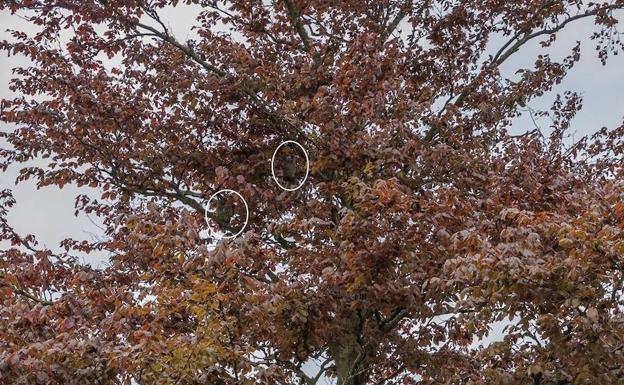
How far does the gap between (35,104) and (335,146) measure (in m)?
5.12

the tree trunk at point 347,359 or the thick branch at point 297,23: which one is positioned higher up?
the thick branch at point 297,23

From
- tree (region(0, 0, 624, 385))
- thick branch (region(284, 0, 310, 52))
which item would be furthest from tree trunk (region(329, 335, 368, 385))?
thick branch (region(284, 0, 310, 52))

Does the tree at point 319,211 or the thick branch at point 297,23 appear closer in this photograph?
the tree at point 319,211

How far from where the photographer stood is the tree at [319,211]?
20.4 feet

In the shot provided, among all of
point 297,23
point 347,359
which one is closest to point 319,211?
point 347,359

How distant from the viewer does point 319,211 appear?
9094 millimetres

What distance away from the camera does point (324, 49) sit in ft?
37.0

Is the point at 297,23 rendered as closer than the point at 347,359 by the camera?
No

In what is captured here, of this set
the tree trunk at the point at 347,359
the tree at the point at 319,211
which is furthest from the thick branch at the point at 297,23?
the tree trunk at the point at 347,359

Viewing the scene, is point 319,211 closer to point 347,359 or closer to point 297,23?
point 347,359

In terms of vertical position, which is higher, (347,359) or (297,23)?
(297,23)

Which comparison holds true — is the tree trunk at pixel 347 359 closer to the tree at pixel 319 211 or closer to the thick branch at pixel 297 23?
the tree at pixel 319 211

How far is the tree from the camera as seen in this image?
623cm

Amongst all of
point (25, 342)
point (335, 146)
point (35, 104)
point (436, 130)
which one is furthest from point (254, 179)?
point (25, 342)
